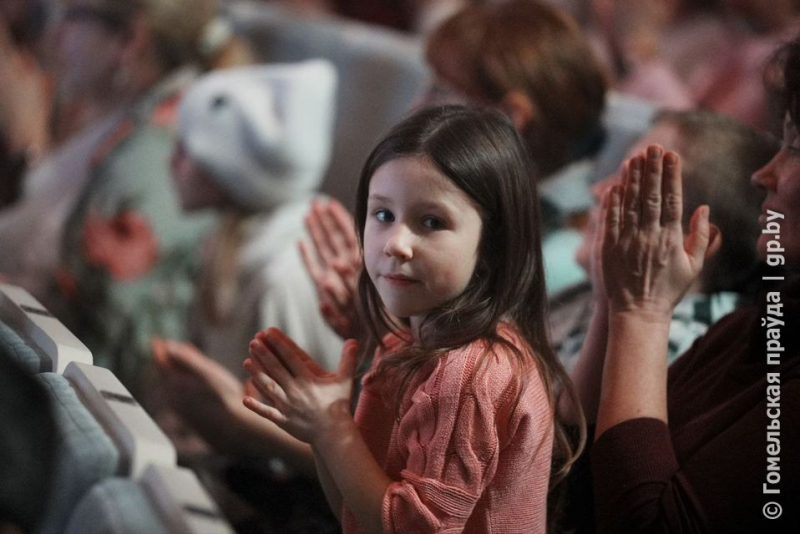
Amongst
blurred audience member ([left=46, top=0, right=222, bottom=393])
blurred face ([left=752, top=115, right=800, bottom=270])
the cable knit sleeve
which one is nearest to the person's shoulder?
the cable knit sleeve

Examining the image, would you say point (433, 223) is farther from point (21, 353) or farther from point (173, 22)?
point (173, 22)

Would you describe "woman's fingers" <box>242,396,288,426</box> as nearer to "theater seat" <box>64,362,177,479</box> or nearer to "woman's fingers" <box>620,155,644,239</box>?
"theater seat" <box>64,362,177,479</box>

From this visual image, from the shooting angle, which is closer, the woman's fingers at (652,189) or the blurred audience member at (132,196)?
the woman's fingers at (652,189)

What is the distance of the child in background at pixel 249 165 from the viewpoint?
1.58m

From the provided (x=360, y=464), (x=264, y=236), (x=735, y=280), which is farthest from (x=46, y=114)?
(x=360, y=464)

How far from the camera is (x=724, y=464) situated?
2.45 ft

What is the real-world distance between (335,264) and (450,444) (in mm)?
335

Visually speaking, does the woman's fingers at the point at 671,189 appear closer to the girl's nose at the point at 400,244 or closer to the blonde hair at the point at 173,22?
the girl's nose at the point at 400,244

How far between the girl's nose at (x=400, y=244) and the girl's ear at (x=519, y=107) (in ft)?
1.99

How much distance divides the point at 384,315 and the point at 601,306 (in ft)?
0.54

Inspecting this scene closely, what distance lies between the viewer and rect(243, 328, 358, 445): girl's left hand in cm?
71

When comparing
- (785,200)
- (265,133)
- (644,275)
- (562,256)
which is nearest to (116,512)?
(644,275)

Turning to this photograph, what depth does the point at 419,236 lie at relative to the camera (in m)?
0.71

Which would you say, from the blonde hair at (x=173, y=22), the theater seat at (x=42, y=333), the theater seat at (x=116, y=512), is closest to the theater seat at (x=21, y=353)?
the theater seat at (x=42, y=333)
